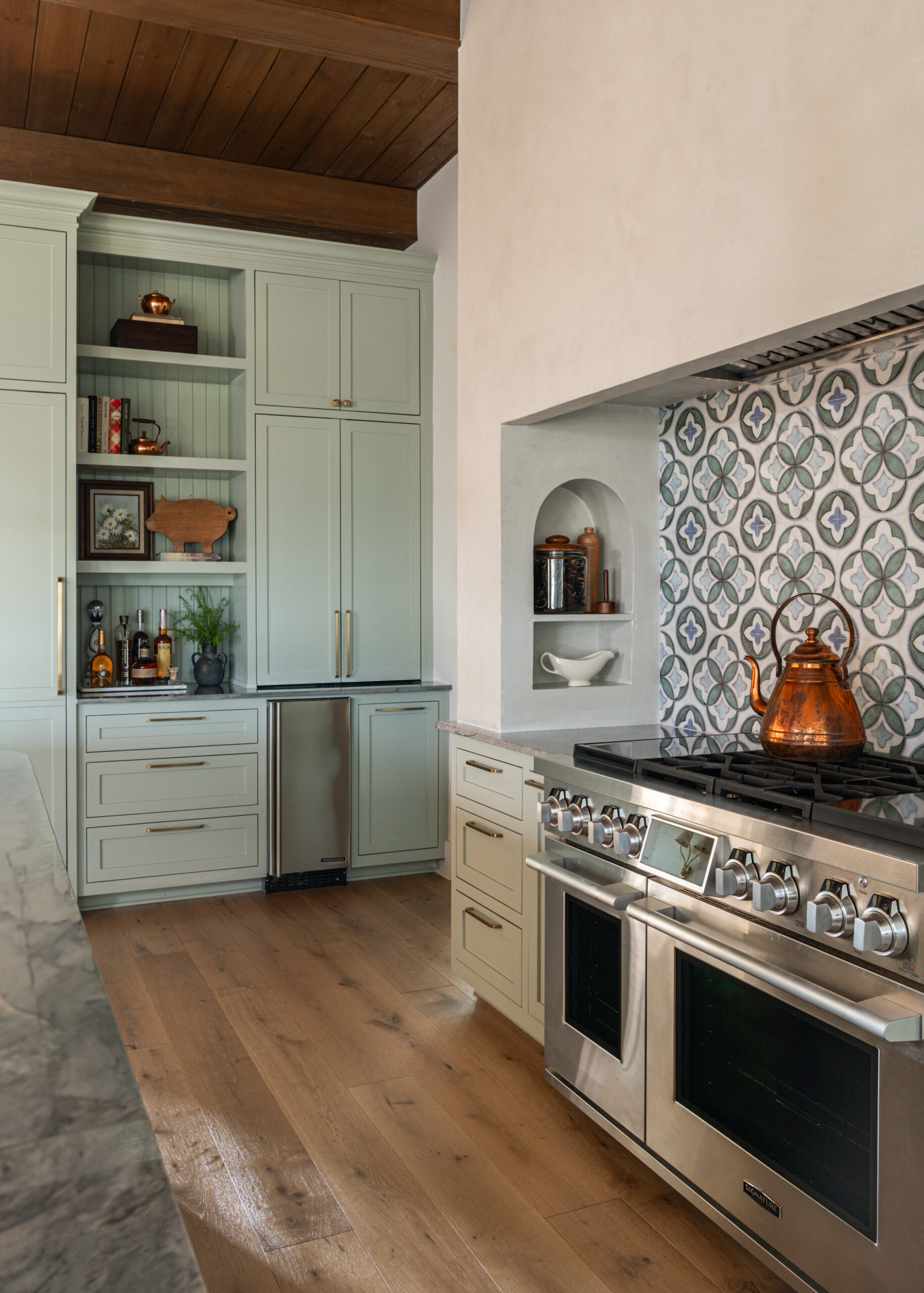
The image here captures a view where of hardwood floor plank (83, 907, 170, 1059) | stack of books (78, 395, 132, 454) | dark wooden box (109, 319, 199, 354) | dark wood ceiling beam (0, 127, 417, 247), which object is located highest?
dark wood ceiling beam (0, 127, 417, 247)

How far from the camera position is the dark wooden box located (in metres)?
4.38

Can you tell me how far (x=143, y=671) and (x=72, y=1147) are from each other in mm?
3976

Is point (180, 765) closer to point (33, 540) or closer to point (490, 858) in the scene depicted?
point (33, 540)

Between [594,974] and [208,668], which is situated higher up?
[208,668]

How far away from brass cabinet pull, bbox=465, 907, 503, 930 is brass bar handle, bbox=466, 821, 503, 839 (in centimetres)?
24

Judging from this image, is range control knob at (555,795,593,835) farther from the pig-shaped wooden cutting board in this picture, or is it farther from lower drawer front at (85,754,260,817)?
the pig-shaped wooden cutting board

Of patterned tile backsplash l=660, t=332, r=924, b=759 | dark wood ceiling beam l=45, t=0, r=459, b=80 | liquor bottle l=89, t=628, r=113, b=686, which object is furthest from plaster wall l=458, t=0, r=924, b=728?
liquor bottle l=89, t=628, r=113, b=686

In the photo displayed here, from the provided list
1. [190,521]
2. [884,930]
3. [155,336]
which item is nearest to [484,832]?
[884,930]

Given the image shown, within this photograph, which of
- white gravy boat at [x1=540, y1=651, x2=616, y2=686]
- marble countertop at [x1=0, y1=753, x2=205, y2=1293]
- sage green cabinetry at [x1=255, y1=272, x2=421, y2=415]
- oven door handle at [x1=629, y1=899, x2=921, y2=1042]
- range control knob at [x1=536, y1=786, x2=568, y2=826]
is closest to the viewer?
marble countertop at [x1=0, y1=753, x2=205, y2=1293]

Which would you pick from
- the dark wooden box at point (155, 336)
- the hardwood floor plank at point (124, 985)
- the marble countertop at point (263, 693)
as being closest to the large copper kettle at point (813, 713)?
the hardwood floor plank at point (124, 985)

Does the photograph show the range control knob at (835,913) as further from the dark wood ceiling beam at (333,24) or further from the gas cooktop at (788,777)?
the dark wood ceiling beam at (333,24)

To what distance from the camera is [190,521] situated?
182 inches

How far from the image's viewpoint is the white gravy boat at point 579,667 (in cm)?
306

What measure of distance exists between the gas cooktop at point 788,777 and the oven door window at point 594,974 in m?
0.35
